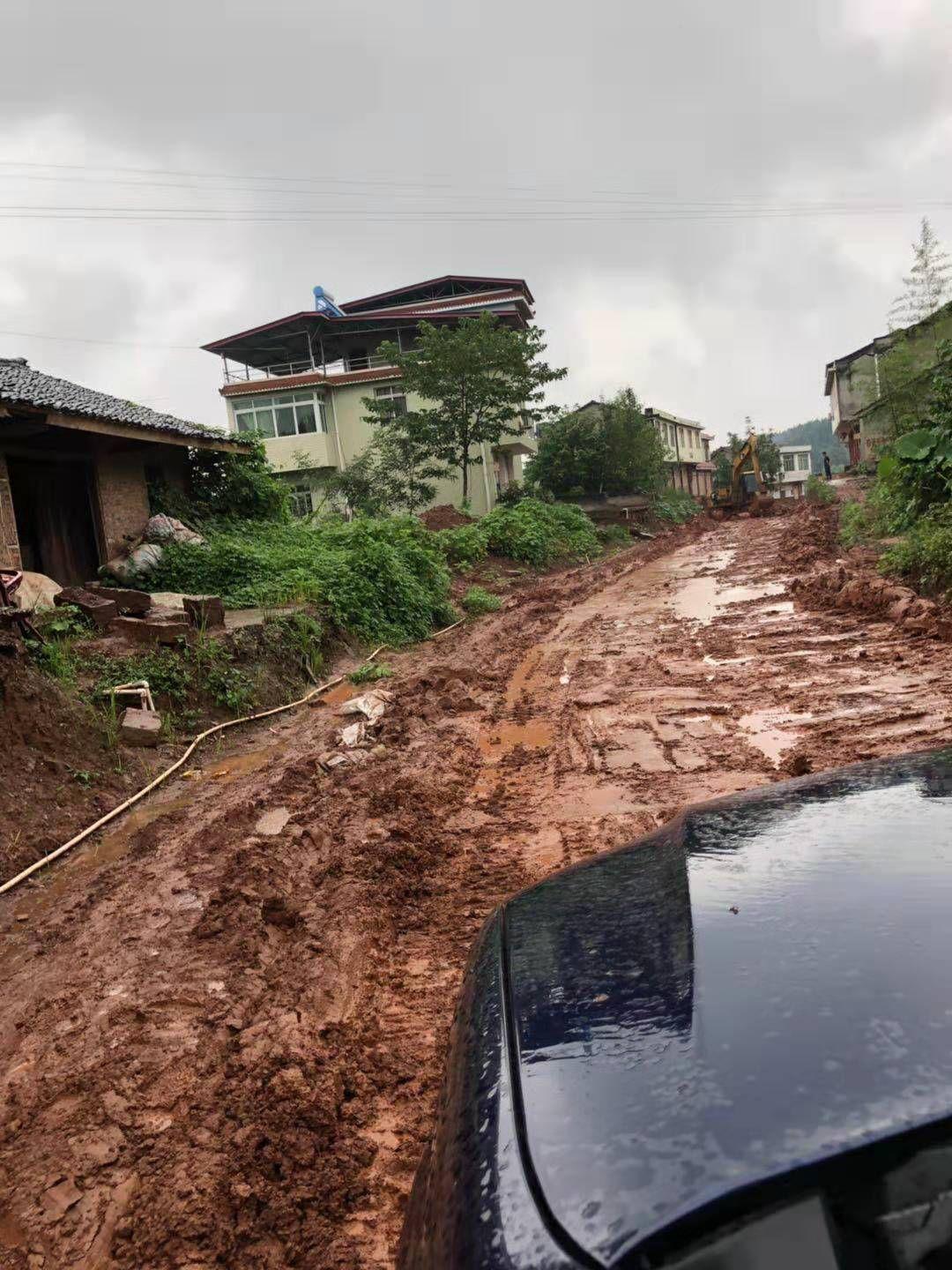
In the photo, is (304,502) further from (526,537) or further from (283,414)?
(526,537)

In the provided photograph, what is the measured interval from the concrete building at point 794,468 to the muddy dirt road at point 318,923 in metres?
65.1

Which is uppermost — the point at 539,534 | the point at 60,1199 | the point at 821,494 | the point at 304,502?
the point at 304,502

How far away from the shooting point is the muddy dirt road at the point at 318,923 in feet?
7.89

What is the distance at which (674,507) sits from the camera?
40906 millimetres

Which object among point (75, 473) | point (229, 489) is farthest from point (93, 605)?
point (229, 489)

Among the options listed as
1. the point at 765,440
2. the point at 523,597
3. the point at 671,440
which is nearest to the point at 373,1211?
the point at 523,597

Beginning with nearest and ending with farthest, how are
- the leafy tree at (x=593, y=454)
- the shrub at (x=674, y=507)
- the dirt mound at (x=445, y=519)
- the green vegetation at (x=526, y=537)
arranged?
the green vegetation at (x=526, y=537) → the dirt mound at (x=445, y=519) → the leafy tree at (x=593, y=454) → the shrub at (x=674, y=507)

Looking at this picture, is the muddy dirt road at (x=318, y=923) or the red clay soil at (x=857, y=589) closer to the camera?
the muddy dirt road at (x=318, y=923)

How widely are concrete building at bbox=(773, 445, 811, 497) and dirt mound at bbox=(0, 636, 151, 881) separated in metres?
67.1

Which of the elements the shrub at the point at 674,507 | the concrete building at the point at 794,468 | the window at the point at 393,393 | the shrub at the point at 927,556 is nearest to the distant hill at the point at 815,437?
the concrete building at the point at 794,468

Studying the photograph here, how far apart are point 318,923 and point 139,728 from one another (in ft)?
13.5

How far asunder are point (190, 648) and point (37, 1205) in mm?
7103

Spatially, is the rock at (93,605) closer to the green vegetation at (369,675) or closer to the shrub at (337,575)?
the shrub at (337,575)

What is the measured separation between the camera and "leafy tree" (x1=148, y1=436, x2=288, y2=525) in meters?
16.5
